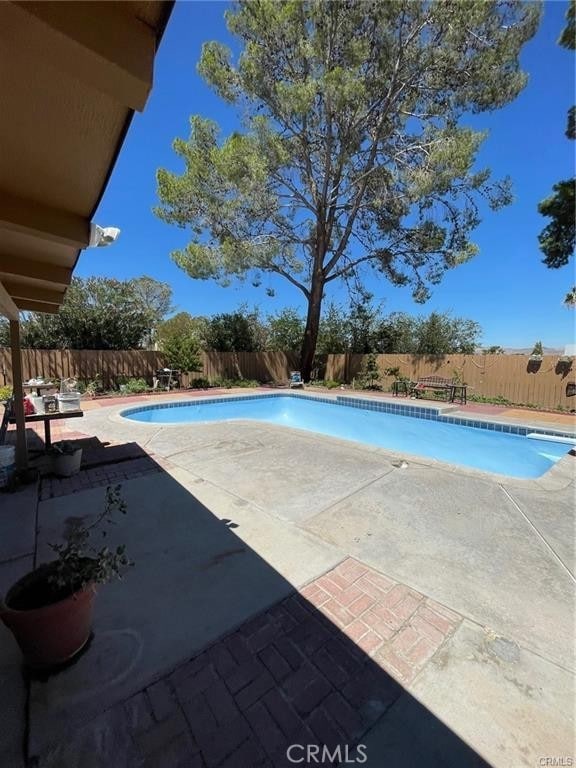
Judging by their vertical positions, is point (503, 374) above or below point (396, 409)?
above

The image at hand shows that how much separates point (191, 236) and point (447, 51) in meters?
10.3

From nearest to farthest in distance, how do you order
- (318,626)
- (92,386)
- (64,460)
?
1. (318,626)
2. (64,460)
3. (92,386)

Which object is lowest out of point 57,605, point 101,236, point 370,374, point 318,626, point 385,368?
point 318,626

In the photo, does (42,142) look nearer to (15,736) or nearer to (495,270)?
A: (15,736)

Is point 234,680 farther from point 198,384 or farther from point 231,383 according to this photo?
point 231,383

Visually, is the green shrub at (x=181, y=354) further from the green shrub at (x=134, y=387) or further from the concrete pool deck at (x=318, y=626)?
the concrete pool deck at (x=318, y=626)

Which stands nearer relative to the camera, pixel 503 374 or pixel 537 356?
pixel 537 356

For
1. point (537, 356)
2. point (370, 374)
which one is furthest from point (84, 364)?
point (537, 356)

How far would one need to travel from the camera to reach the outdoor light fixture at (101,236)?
227 centimetres

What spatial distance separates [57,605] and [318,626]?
49.5 inches

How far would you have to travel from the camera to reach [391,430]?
29.2 ft

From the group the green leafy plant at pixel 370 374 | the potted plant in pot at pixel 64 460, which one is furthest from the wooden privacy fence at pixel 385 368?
the potted plant in pot at pixel 64 460

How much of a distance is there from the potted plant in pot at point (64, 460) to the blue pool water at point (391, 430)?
4.38 metres

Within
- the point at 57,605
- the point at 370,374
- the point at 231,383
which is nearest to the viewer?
the point at 57,605
